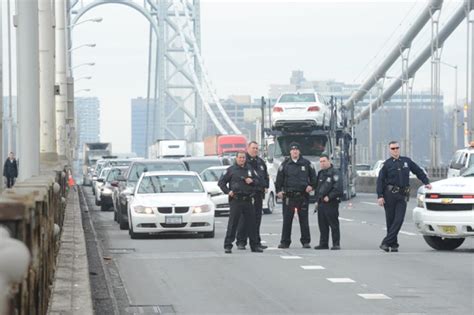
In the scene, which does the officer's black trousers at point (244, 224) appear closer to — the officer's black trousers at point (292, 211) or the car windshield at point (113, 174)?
the officer's black trousers at point (292, 211)

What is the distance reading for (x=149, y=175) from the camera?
87.4 feet

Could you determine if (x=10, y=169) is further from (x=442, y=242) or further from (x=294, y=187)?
(x=442, y=242)

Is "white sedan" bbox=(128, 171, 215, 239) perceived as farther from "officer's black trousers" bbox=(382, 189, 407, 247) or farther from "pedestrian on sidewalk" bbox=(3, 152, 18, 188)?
"pedestrian on sidewalk" bbox=(3, 152, 18, 188)

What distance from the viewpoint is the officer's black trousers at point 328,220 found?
69.5ft

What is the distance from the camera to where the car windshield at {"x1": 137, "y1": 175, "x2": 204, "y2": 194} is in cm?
2588

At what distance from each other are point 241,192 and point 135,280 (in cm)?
530

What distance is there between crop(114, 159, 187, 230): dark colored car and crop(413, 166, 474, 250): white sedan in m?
8.27

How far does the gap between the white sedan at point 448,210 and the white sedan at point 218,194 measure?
44.7ft

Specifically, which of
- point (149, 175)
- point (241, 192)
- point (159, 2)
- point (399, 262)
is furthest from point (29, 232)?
point (159, 2)

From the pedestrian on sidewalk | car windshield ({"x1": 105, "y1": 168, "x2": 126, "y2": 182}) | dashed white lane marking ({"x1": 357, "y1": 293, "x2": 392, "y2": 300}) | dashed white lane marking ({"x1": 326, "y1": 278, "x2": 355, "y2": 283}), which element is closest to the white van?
car windshield ({"x1": 105, "y1": 168, "x2": 126, "y2": 182})

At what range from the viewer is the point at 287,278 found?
629 inches

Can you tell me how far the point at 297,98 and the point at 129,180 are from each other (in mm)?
15839

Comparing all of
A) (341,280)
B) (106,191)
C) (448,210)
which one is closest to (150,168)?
(106,191)

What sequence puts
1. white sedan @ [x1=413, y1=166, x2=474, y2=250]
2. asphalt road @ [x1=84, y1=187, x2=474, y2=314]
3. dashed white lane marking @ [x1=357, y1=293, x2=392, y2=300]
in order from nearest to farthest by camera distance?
asphalt road @ [x1=84, y1=187, x2=474, y2=314] < dashed white lane marking @ [x1=357, y1=293, x2=392, y2=300] < white sedan @ [x1=413, y1=166, x2=474, y2=250]
